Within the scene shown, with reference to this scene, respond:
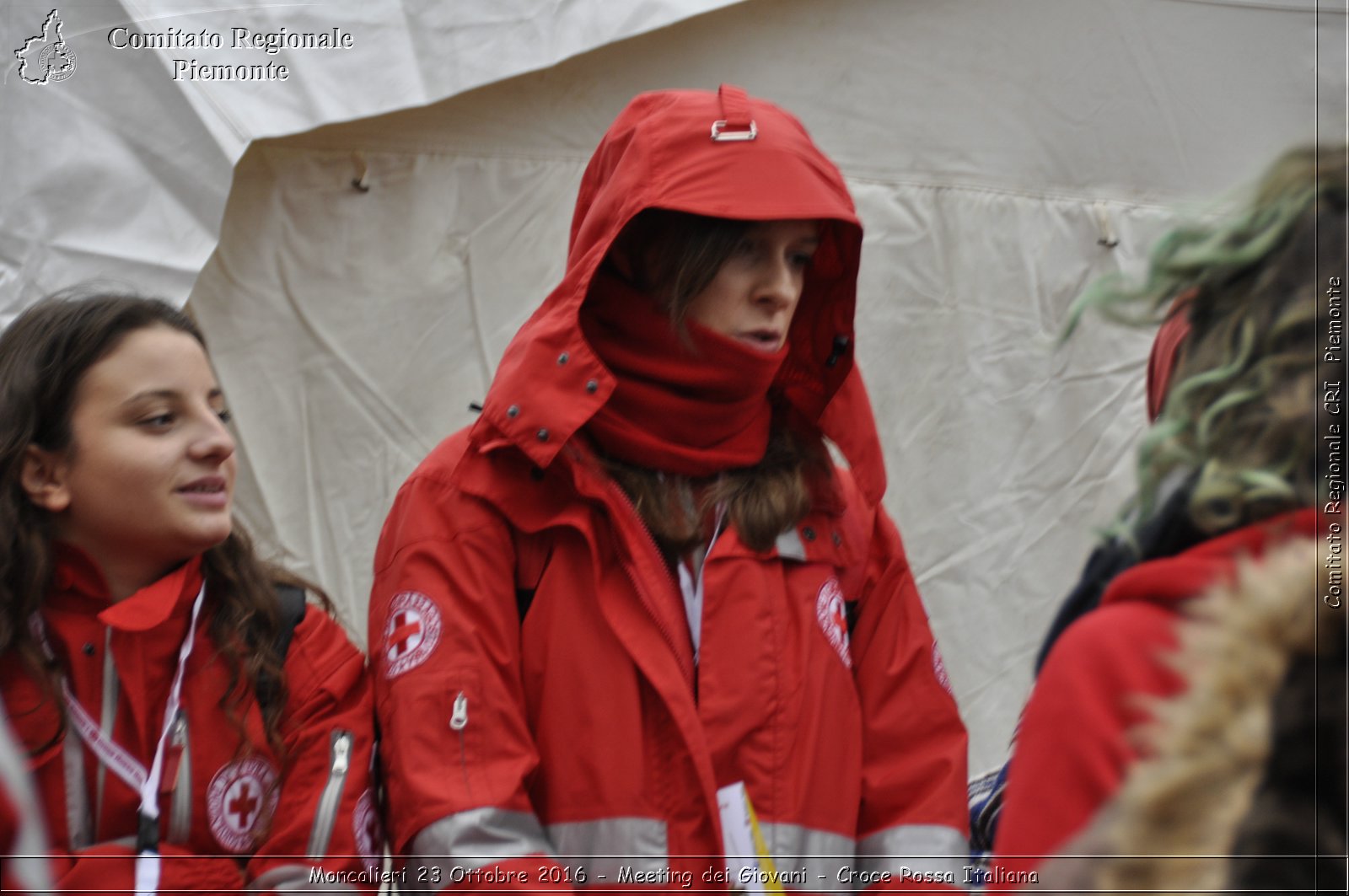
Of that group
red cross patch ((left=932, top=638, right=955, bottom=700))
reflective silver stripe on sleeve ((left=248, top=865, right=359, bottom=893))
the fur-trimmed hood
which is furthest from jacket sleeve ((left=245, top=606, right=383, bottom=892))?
the fur-trimmed hood

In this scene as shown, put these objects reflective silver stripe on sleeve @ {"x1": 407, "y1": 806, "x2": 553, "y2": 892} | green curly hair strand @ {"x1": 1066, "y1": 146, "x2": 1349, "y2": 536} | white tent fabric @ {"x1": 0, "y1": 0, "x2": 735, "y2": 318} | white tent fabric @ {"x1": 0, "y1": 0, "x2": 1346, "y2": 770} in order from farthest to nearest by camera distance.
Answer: white tent fabric @ {"x1": 0, "y1": 0, "x2": 1346, "y2": 770} → white tent fabric @ {"x1": 0, "y1": 0, "x2": 735, "y2": 318} → reflective silver stripe on sleeve @ {"x1": 407, "y1": 806, "x2": 553, "y2": 892} → green curly hair strand @ {"x1": 1066, "y1": 146, "x2": 1349, "y2": 536}

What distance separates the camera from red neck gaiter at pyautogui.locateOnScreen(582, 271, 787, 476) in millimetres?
2006

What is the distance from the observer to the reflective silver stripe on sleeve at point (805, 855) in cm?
182

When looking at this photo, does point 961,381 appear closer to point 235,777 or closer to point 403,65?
point 403,65

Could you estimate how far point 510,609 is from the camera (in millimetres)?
1872

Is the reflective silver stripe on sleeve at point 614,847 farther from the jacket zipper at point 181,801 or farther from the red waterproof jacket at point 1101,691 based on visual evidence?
the red waterproof jacket at point 1101,691

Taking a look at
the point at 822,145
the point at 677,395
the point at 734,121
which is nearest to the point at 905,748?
the point at 677,395

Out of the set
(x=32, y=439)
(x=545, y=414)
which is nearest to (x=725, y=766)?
(x=545, y=414)

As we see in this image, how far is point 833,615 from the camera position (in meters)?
1.97

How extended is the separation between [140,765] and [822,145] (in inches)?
70.0

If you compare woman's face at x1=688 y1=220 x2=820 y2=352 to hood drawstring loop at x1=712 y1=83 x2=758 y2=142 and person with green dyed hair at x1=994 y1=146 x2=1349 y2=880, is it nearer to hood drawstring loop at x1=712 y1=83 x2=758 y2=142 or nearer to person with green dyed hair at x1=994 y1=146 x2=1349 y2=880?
hood drawstring loop at x1=712 y1=83 x2=758 y2=142

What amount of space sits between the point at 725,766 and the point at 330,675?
561 mm

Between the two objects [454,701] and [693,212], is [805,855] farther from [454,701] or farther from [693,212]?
[693,212]

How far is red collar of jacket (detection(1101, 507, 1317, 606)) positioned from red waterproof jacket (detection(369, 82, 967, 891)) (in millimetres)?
906
